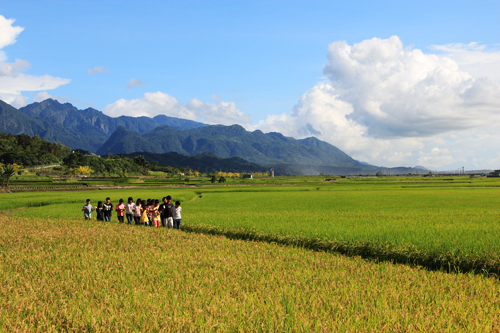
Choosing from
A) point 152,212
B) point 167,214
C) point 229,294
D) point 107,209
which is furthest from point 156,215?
point 229,294

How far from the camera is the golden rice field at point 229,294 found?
16.8 feet

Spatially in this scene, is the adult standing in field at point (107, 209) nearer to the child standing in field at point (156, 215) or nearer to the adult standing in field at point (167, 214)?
the child standing in field at point (156, 215)

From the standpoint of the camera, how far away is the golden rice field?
5105 millimetres

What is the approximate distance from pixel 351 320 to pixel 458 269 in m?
6.29

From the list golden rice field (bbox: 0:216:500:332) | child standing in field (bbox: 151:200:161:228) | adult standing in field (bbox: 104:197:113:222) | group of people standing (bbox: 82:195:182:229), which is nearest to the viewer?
golden rice field (bbox: 0:216:500:332)

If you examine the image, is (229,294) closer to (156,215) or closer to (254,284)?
(254,284)

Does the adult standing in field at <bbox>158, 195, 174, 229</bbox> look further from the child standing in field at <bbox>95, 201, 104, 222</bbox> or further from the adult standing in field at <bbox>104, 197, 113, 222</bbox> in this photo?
the child standing in field at <bbox>95, 201, 104, 222</bbox>

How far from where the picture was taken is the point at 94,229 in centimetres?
1658

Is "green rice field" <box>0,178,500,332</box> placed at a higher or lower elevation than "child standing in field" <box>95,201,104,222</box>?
higher

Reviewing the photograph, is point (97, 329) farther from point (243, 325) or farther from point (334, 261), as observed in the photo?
point (334, 261)

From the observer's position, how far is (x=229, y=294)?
21.3ft

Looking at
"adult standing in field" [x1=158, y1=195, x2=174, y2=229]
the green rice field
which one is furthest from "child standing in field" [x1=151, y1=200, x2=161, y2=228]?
the green rice field

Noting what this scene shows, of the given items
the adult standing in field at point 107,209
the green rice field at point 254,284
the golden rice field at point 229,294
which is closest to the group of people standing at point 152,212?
the adult standing in field at point 107,209

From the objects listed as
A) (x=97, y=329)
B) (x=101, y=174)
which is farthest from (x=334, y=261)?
(x=101, y=174)
